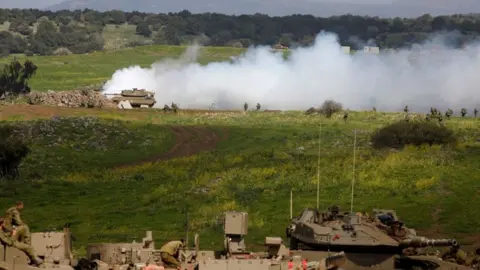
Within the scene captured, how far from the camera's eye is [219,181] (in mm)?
49750

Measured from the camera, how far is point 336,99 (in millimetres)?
106938

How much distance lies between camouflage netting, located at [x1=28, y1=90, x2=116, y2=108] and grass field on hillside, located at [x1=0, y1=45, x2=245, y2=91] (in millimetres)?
25886

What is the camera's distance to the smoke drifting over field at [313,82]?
10750 centimetres

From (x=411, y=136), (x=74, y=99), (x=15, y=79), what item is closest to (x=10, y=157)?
(x=411, y=136)

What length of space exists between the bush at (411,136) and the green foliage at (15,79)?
186ft

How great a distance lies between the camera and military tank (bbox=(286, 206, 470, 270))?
81.0 ft

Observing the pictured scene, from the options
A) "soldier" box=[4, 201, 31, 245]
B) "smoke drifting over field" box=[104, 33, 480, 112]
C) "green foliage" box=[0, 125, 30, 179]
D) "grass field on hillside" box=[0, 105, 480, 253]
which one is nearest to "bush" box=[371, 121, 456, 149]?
"grass field on hillside" box=[0, 105, 480, 253]

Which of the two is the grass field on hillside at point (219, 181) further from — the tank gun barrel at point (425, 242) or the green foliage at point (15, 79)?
the green foliage at point (15, 79)

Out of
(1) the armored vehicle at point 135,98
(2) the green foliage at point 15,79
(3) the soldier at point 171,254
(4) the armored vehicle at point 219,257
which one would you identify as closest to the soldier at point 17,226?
(4) the armored vehicle at point 219,257

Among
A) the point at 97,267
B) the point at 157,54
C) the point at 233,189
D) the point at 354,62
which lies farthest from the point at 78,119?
the point at 157,54

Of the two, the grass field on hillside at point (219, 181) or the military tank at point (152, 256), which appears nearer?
the military tank at point (152, 256)

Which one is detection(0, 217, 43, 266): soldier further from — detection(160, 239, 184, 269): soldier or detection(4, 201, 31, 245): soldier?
detection(160, 239, 184, 269): soldier

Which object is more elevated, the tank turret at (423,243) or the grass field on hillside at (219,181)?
the tank turret at (423,243)

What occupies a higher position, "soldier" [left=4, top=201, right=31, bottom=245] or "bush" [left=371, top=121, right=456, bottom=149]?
"bush" [left=371, top=121, right=456, bottom=149]
